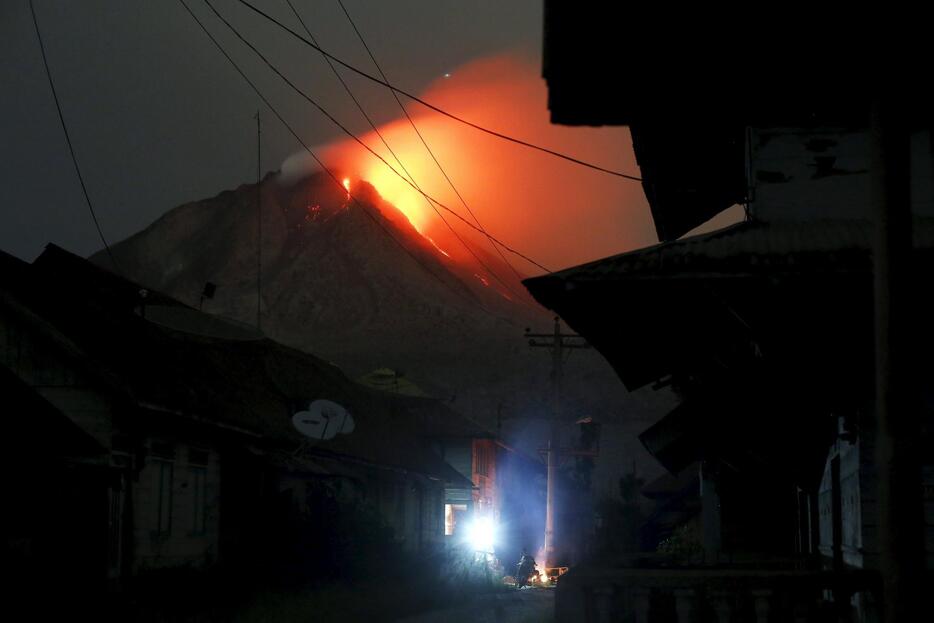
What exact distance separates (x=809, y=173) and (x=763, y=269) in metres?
3.38

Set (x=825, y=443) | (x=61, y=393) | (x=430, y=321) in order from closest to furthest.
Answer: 1. (x=825, y=443)
2. (x=61, y=393)
3. (x=430, y=321)

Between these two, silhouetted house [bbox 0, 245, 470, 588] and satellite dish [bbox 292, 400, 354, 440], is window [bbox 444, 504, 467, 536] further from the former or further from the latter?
satellite dish [bbox 292, 400, 354, 440]

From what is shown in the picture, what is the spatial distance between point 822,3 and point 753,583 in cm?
455

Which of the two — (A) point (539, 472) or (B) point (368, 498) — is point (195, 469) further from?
(A) point (539, 472)

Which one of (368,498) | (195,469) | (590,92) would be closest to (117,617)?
(195,469)

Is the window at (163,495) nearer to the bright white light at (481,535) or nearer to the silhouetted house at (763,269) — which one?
the silhouetted house at (763,269)

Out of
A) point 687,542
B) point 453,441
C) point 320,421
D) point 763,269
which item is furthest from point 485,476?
point 763,269

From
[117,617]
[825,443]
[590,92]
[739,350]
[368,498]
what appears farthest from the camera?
[368,498]

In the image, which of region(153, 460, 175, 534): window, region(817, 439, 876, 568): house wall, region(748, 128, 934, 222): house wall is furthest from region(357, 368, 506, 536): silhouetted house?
region(748, 128, 934, 222): house wall

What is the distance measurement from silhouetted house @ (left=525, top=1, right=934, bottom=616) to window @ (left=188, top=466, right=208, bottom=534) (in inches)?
404

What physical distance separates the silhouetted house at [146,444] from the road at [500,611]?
126 inches

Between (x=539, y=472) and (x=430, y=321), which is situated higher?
(x=430, y=321)

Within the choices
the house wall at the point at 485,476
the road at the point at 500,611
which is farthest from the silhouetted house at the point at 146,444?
the house wall at the point at 485,476

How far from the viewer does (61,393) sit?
20.5 m
